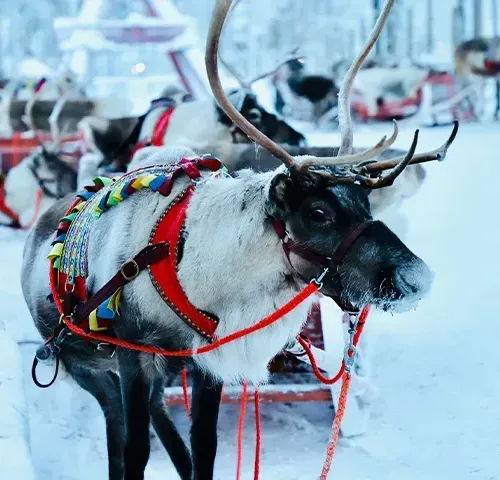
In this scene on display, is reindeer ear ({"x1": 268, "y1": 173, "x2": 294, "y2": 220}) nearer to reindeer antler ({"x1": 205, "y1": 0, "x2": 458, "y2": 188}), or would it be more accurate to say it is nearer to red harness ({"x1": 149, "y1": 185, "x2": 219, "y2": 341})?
reindeer antler ({"x1": 205, "y1": 0, "x2": 458, "y2": 188})

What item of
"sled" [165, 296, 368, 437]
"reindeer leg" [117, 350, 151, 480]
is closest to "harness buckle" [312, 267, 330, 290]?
"reindeer leg" [117, 350, 151, 480]

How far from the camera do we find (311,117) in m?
19.4

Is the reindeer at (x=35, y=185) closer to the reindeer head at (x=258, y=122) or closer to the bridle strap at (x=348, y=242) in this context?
the reindeer head at (x=258, y=122)

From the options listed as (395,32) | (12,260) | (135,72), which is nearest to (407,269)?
(12,260)

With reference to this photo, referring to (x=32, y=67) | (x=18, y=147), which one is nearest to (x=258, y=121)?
(x=18, y=147)

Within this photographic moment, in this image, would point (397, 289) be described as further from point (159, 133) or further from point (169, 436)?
point (159, 133)

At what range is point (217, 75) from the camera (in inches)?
101

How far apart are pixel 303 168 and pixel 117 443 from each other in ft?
5.24

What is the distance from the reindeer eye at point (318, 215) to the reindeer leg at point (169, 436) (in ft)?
3.87

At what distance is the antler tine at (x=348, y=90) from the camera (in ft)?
9.11

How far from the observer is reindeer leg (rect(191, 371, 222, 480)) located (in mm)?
3039

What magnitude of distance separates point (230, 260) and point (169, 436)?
1.06 metres

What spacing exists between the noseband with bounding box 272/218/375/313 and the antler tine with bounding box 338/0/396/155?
13.9 inches

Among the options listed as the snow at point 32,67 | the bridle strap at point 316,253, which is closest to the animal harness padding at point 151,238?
the bridle strap at point 316,253
